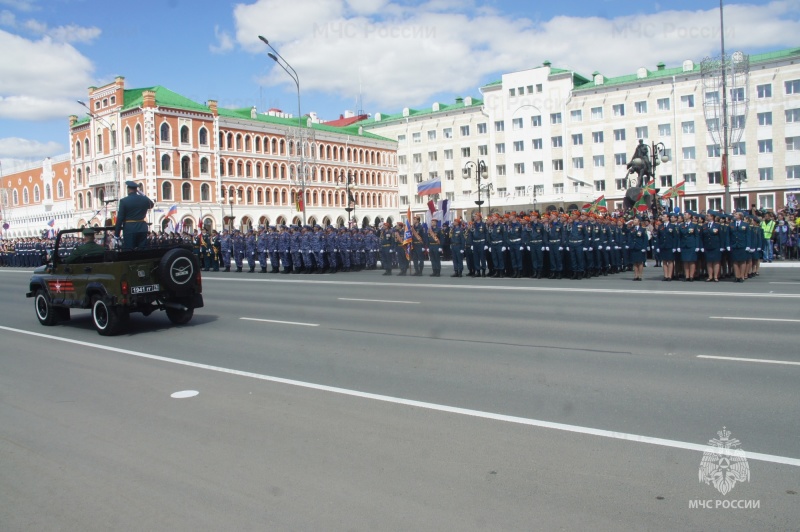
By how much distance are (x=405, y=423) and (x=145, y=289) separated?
7.38 meters

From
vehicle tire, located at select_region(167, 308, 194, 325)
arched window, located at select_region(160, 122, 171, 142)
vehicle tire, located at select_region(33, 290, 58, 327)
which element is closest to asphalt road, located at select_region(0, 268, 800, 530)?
vehicle tire, located at select_region(167, 308, 194, 325)

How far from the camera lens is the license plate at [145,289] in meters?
11.7

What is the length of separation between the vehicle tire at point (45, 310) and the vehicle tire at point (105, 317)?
6.34 ft

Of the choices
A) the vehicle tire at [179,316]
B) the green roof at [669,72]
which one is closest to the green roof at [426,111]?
the green roof at [669,72]

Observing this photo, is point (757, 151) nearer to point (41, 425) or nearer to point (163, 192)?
point (163, 192)

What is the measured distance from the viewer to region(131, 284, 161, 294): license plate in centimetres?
1172

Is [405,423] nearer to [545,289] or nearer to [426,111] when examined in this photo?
[545,289]

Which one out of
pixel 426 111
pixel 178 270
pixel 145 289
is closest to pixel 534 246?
pixel 178 270

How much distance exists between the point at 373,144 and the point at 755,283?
81.4 metres

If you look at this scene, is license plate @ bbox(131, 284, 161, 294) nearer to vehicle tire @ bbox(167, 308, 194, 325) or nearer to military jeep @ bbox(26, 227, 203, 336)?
military jeep @ bbox(26, 227, 203, 336)

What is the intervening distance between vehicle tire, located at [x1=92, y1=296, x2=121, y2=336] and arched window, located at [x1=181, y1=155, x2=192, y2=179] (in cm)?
6505

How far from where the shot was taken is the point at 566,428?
582cm

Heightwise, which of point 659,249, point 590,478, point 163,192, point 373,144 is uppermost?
point 373,144

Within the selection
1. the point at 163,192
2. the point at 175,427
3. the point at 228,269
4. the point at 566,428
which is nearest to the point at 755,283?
the point at 566,428
